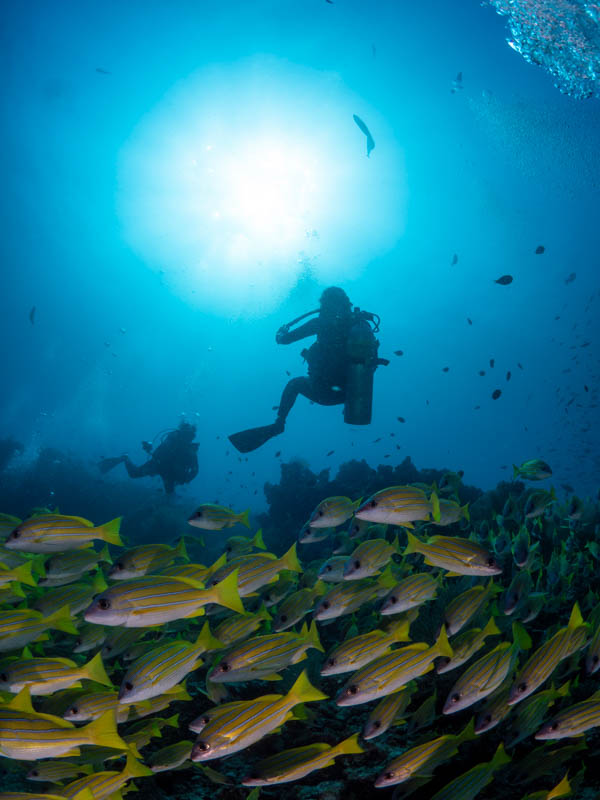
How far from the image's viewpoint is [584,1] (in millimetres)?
13711

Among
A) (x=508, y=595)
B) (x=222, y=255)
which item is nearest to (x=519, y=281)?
(x=222, y=255)

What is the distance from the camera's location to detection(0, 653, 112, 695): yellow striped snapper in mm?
2348

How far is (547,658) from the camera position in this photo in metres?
2.54

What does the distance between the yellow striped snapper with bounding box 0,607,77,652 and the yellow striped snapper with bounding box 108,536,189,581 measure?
0.45 metres

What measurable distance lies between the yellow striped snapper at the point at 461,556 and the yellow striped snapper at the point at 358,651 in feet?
2.12

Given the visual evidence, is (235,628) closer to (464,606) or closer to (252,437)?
(464,606)

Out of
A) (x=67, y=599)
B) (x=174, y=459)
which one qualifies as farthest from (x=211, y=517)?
(x=174, y=459)

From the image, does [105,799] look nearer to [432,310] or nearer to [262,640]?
[262,640]

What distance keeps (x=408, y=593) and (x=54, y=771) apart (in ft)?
7.82

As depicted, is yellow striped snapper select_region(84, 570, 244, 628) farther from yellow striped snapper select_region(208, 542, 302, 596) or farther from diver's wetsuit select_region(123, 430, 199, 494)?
diver's wetsuit select_region(123, 430, 199, 494)

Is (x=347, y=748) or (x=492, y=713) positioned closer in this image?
(x=347, y=748)

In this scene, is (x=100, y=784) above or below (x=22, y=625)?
below

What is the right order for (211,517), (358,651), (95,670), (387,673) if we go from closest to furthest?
(95,670), (387,673), (358,651), (211,517)

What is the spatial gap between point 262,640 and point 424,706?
132 centimetres
